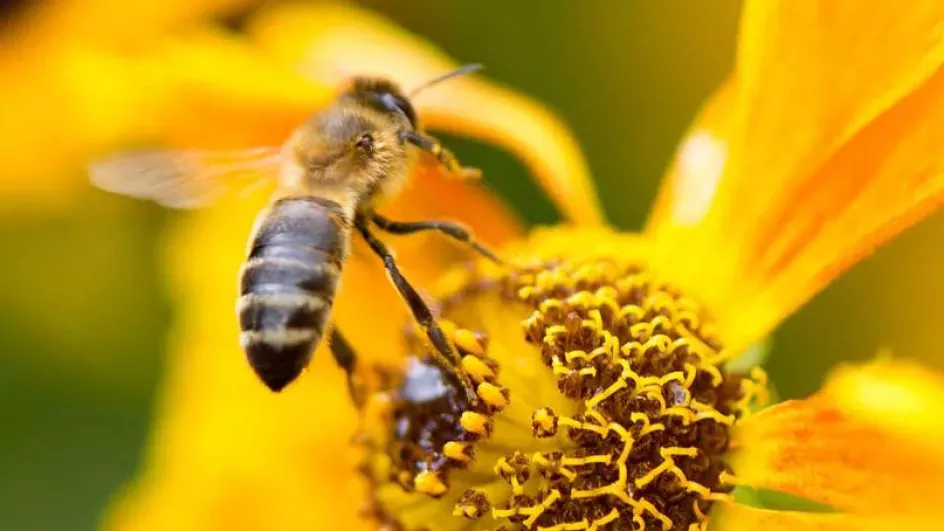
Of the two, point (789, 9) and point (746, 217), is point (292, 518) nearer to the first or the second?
point (746, 217)

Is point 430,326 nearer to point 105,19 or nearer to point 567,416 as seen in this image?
point 567,416

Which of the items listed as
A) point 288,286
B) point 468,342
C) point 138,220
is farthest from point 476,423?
point 138,220

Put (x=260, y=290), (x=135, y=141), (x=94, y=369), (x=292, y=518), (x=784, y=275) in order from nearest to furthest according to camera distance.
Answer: (x=260, y=290) → (x=784, y=275) → (x=292, y=518) → (x=135, y=141) → (x=94, y=369)

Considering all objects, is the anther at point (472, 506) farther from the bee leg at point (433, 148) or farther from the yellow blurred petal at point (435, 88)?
the yellow blurred petal at point (435, 88)

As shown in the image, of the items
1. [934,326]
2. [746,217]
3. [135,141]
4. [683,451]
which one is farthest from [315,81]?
[934,326]

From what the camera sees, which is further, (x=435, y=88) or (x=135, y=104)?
(x=135, y=104)
